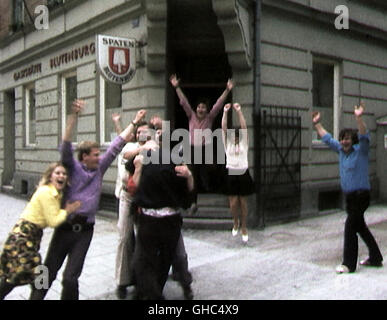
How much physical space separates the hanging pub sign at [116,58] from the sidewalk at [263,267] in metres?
3.01

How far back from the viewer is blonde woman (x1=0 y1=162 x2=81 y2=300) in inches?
137

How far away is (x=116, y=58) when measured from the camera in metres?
7.86

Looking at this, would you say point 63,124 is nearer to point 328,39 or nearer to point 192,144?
point 192,144

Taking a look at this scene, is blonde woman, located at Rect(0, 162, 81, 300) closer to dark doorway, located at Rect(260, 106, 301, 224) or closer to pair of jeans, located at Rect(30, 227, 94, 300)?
pair of jeans, located at Rect(30, 227, 94, 300)

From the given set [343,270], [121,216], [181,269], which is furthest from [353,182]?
[121,216]

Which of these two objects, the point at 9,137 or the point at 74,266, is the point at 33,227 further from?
the point at 9,137

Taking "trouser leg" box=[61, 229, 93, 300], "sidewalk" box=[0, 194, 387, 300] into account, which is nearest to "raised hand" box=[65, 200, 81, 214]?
"trouser leg" box=[61, 229, 93, 300]

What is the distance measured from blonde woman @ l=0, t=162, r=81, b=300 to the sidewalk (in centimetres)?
110

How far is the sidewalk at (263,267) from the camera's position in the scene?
455 centimetres

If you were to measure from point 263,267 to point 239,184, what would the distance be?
1.60 metres

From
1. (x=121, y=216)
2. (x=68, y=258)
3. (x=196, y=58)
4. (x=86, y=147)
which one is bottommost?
(x=68, y=258)

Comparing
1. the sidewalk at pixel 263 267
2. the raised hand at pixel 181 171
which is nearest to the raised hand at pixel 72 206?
the raised hand at pixel 181 171

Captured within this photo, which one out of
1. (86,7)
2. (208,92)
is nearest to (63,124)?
(86,7)
